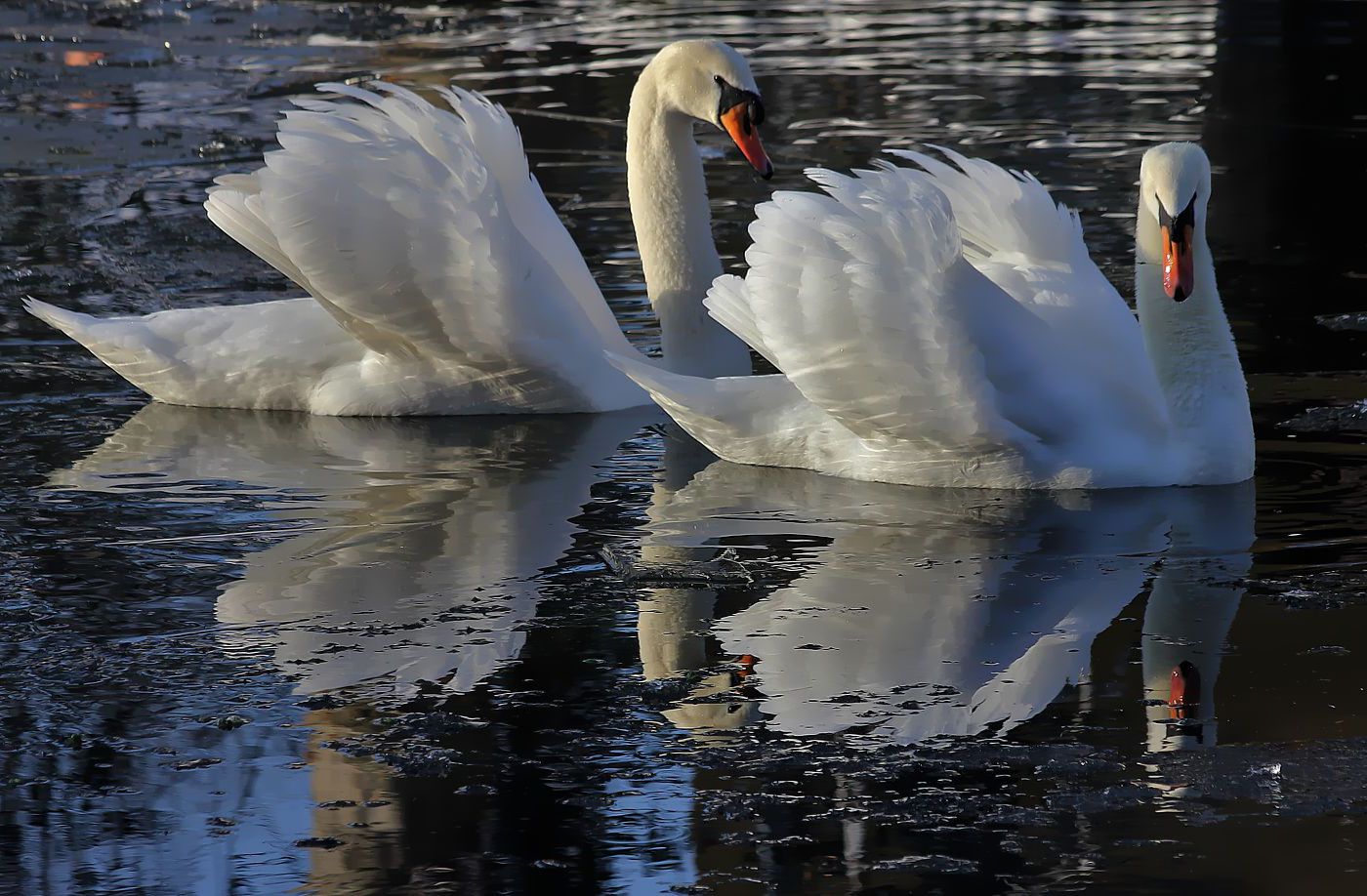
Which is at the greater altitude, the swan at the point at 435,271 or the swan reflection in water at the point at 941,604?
the swan at the point at 435,271

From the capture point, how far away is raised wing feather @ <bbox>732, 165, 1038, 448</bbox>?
6789mm

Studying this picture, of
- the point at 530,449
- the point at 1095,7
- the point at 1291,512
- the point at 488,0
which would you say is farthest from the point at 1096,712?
the point at 488,0

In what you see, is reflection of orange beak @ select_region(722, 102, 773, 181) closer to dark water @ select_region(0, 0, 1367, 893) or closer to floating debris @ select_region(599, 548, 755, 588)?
dark water @ select_region(0, 0, 1367, 893)

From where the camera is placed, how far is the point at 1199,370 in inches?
278

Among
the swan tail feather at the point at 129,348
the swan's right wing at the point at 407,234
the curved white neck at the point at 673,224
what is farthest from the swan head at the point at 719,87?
the swan tail feather at the point at 129,348

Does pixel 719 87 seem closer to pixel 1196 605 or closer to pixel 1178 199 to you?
pixel 1178 199

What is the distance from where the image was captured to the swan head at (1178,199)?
6785 mm

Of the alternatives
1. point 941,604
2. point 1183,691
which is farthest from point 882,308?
point 1183,691

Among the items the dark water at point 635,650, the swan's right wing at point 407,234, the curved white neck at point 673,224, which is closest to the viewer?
the dark water at point 635,650

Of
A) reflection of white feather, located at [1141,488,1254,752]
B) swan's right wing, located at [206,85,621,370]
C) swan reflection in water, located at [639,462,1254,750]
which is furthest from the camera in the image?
swan's right wing, located at [206,85,621,370]

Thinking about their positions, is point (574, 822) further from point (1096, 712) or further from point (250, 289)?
point (250, 289)

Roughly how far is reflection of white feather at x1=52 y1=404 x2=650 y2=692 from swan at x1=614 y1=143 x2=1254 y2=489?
1.00 m

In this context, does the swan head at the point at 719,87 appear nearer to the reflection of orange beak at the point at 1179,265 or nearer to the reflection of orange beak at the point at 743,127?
the reflection of orange beak at the point at 743,127

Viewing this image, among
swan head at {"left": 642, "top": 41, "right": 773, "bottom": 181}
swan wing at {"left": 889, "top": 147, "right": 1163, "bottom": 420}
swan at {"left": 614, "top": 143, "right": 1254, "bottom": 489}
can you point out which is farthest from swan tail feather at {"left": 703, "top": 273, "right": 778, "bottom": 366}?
swan head at {"left": 642, "top": 41, "right": 773, "bottom": 181}
